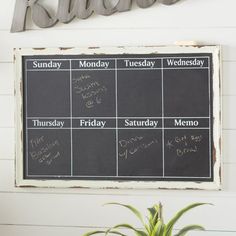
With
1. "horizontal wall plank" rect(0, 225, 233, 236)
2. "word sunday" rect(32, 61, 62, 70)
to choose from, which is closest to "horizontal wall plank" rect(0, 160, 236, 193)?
"horizontal wall plank" rect(0, 225, 233, 236)

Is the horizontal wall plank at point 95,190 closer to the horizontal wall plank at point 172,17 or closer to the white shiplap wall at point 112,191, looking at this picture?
the white shiplap wall at point 112,191

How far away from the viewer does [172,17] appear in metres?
1.87

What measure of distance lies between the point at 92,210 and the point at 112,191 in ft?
0.37

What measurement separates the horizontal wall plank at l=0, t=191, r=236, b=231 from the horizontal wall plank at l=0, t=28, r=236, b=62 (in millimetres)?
577

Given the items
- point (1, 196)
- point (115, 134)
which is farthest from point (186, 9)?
point (1, 196)

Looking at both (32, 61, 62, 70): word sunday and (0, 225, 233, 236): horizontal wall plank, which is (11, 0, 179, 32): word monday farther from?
(0, 225, 233, 236): horizontal wall plank

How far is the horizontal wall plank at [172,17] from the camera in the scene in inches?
73.0

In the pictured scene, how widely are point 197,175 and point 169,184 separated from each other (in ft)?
0.37

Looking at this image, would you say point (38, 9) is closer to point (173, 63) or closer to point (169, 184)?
point (173, 63)

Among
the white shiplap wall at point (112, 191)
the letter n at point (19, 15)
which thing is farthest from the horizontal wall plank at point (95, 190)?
the letter n at point (19, 15)

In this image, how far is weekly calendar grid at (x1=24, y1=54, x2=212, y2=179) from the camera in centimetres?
186

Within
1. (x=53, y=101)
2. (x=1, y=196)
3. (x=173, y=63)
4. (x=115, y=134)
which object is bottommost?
(x=1, y=196)

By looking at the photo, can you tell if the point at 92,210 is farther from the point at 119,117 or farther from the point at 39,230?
the point at 119,117

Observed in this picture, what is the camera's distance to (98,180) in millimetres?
1895
